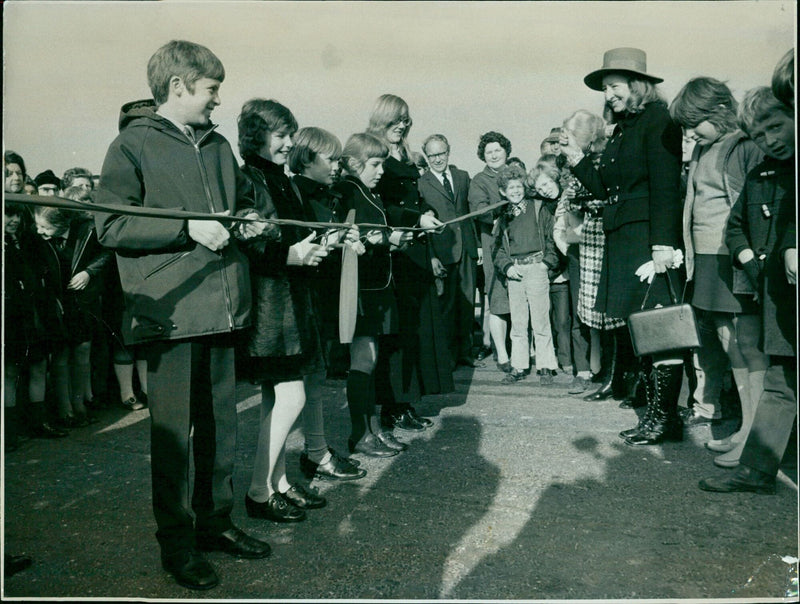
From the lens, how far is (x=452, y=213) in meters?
6.45

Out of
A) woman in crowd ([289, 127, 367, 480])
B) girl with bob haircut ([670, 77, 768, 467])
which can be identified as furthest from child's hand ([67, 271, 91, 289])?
girl with bob haircut ([670, 77, 768, 467])

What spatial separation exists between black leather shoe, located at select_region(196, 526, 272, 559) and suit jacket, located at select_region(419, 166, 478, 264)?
11.1 feet

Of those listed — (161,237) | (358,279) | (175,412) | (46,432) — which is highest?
(161,237)

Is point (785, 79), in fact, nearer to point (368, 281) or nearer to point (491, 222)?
point (368, 281)

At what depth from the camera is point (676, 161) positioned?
3.98 m

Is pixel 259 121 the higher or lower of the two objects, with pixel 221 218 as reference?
higher

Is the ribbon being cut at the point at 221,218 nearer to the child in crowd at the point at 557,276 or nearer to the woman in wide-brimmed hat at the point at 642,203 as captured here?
the woman in wide-brimmed hat at the point at 642,203

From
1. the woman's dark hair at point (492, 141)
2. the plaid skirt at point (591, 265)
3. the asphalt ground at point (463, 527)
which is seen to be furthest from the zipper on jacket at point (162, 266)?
the woman's dark hair at point (492, 141)

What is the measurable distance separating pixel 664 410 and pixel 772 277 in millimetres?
1162

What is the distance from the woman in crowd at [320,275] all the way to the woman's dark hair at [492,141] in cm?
341

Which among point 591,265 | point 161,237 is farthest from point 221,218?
point 591,265

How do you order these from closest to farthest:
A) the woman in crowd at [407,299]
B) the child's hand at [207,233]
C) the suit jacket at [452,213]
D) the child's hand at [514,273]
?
the child's hand at [207,233]
the woman in crowd at [407,299]
the child's hand at [514,273]
the suit jacket at [452,213]

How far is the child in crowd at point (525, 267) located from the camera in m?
5.73

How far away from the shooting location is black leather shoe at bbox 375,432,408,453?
4.05 metres
